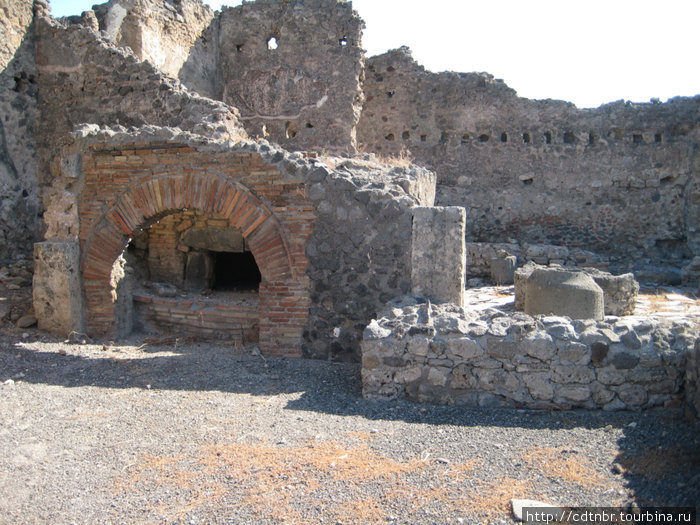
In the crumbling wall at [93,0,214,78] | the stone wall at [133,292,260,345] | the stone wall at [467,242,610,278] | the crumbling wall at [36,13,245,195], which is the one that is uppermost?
the crumbling wall at [93,0,214,78]

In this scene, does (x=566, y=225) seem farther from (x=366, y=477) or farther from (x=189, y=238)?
(x=366, y=477)

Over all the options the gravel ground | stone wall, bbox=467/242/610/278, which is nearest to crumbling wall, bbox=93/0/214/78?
stone wall, bbox=467/242/610/278

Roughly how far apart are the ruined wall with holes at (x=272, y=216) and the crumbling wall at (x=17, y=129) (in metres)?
3.19

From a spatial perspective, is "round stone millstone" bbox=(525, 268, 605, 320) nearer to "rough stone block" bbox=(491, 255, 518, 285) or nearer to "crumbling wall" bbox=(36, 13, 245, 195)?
"rough stone block" bbox=(491, 255, 518, 285)

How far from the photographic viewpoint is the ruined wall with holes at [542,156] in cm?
1495

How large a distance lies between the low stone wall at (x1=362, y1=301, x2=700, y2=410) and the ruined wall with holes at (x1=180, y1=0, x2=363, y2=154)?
8250 millimetres

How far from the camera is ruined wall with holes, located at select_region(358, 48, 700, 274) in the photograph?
49.0ft

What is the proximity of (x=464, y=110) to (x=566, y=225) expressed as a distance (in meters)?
4.13

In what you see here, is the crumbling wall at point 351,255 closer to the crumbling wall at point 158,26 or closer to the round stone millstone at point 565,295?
the round stone millstone at point 565,295

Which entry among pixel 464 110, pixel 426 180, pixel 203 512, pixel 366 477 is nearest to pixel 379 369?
pixel 366 477

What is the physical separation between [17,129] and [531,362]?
8934 mm

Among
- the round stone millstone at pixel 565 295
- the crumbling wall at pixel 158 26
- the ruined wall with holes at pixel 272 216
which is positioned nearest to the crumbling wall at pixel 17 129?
the crumbling wall at pixel 158 26

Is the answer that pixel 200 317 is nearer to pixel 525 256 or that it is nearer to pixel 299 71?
pixel 299 71

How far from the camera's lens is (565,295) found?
7.54 m
